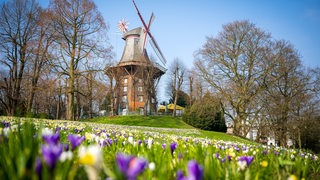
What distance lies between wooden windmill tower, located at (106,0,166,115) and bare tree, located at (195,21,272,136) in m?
18.2

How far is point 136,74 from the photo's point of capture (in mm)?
47562

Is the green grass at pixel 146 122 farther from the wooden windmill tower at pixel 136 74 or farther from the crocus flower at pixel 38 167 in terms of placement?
the crocus flower at pixel 38 167

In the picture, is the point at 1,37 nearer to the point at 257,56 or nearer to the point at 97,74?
the point at 97,74

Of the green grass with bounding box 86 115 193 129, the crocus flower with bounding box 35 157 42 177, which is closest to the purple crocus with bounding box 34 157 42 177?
the crocus flower with bounding box 35 157 42 177

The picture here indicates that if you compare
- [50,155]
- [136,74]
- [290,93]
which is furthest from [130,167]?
[136,74]

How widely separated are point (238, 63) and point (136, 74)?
2548 centimetres

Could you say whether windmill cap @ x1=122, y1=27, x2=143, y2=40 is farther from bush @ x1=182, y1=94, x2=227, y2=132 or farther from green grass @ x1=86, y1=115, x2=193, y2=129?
bush @ x1=182, y1=94, x2=227, y2=132

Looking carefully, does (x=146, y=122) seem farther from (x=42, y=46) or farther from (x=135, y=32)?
(x=135, y=32)

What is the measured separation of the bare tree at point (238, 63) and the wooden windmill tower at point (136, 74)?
1819 centimetres

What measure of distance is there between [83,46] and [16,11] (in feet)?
34.2

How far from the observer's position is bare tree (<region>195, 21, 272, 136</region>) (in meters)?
25.0

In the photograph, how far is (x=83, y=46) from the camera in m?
21.6

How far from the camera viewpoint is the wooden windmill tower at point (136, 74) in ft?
142

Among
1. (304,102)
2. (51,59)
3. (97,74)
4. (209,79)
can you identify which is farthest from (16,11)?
(304,102)
